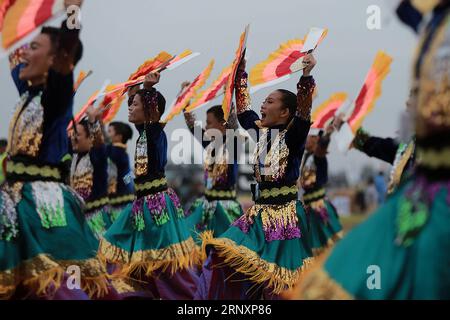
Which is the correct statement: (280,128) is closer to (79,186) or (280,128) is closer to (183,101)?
(183,101)

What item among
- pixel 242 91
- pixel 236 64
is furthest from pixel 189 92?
pixel 236 64

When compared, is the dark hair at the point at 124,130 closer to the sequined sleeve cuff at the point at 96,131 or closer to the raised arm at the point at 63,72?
the sequined sleeve cuff at the point at 96,131

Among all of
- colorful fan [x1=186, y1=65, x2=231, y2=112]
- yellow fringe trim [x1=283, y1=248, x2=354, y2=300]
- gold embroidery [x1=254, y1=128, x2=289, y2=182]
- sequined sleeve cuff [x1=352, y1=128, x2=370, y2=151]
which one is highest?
colorful fan [x1=186, y1=65, x2=231, y2=112]

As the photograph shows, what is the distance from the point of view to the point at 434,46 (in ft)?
9.77

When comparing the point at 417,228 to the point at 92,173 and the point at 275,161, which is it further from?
the point at 92,173

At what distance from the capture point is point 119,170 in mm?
8922

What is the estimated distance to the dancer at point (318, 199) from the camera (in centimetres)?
938

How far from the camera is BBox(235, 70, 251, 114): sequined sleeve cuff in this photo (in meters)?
6.38

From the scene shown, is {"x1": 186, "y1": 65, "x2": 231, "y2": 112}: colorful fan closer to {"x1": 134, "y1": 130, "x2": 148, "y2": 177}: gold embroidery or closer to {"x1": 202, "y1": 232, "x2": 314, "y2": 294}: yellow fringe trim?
{"x1": 134, "y1": 130, "x2": 148, "y2": 177}: gold embroidery

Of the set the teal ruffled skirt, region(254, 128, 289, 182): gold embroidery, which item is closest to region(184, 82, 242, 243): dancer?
the teal ruffled skirt

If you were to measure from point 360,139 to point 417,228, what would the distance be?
9.63 ft

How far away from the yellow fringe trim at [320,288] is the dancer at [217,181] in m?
4.82

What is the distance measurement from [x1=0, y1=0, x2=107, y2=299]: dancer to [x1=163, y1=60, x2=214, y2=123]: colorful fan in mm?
2552

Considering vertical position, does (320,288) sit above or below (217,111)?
below
